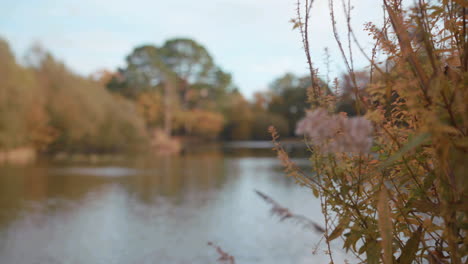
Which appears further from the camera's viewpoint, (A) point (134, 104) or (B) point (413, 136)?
(A) point (134, 104)

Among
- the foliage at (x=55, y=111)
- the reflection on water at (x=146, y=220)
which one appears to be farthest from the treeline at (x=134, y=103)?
the reflection on water at (x=146, y=220)

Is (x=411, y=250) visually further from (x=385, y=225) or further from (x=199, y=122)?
(x=199, y=122)

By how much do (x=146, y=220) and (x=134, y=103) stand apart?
2484 cm

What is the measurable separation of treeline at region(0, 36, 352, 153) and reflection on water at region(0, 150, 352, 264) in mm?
2048

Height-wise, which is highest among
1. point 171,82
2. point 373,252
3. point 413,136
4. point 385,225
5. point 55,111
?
point 171,82

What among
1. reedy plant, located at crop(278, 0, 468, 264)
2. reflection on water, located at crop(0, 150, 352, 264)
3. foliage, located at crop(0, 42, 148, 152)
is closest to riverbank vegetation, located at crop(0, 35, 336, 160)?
foliage, located at crop(0, 42, 148, 152)

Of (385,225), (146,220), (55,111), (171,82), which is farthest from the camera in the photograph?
(171,82)

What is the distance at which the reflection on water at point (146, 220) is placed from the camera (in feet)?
14.4

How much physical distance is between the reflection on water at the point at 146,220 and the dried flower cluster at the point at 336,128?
9.95 feet

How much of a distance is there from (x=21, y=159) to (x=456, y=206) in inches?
735

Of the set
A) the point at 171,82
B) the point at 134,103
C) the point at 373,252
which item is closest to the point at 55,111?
the point at 134,103

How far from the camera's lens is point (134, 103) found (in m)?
30.2

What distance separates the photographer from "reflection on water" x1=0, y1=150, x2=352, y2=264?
4391 mm

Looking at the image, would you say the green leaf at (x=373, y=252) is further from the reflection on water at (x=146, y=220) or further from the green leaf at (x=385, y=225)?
the reflection on water at (x=146, y=220)
